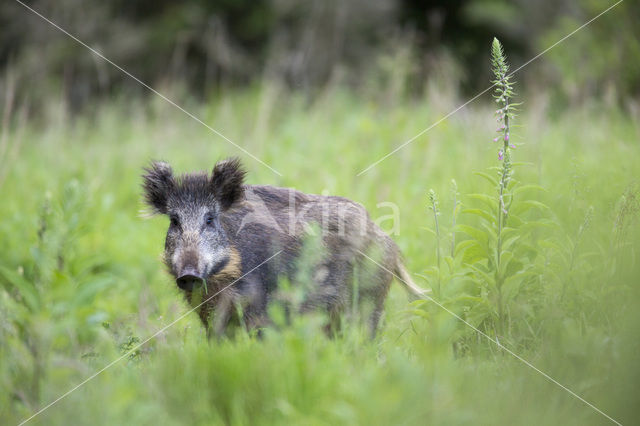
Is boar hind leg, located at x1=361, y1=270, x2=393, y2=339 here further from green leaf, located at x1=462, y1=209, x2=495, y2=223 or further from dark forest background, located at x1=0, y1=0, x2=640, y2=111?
dark forest background, located at x1=0, y1=0, x2=640, y2=111

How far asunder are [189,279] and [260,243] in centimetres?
70

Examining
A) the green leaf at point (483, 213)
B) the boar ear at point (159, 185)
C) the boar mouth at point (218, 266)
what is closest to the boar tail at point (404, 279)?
the green leaf at point (483, 213)

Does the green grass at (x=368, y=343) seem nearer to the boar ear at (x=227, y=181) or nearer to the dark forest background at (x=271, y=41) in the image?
the boar ear at (x=227, y=181)

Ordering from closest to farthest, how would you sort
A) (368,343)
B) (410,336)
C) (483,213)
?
(368,343) < (483,213) < (410,336)

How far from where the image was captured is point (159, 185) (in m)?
4.48

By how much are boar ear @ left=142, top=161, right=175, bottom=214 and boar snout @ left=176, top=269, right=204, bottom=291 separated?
888 mm

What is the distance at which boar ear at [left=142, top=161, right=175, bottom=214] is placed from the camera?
4.47 metres

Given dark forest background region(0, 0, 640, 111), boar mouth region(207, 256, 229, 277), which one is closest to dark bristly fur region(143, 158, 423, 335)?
boar mouth region(207, 256, 229, 277)

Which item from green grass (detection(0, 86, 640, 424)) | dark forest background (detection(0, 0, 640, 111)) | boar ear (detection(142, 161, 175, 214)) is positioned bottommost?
green grass (detection(0, 86, 640, 424))

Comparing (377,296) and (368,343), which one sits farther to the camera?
(377,296)

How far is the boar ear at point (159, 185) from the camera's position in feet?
14.7

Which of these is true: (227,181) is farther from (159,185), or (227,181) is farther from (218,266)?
(218,266)

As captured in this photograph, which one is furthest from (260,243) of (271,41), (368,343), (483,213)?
(271,41)

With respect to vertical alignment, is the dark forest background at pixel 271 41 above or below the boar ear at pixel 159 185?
above
